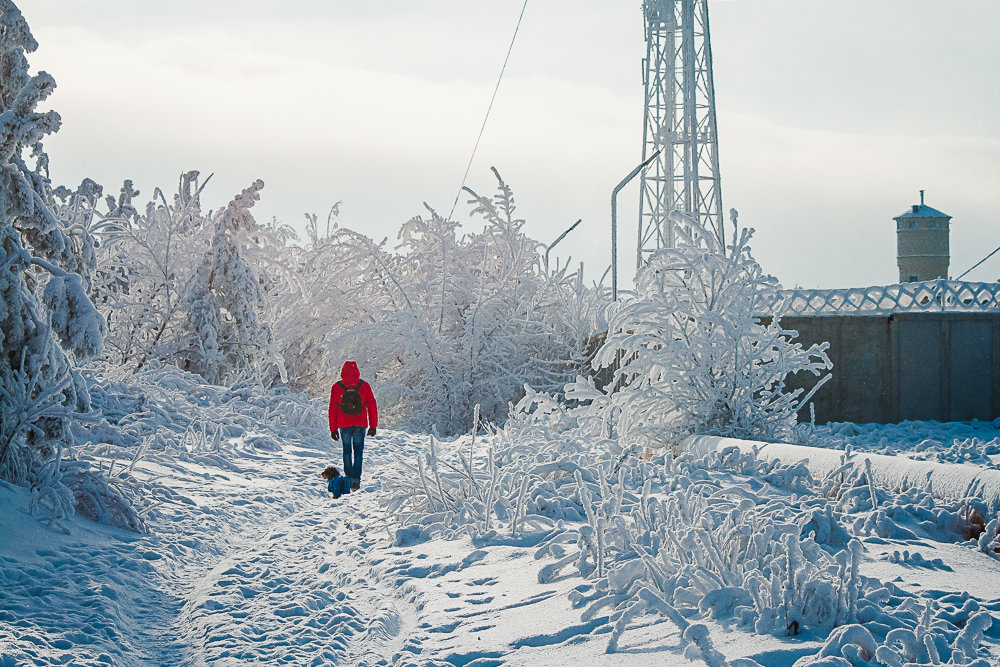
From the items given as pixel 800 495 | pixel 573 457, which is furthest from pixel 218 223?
pixel 800 495

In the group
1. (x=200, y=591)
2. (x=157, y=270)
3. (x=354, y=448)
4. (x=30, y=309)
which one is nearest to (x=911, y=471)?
(x=200, y=591)

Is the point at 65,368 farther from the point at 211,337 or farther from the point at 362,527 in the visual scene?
the point at 211,337

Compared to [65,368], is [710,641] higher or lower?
lower

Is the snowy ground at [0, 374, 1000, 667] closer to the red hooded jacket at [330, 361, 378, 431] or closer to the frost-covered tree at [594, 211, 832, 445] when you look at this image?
the red hooded jacket at [330, 361, 378, 431]

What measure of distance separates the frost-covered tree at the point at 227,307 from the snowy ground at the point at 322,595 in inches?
491

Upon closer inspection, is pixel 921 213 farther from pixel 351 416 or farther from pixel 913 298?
pixel 351 416

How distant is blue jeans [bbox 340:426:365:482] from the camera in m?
10.8

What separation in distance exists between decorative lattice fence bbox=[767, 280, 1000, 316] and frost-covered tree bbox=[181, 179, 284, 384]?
38.4 feet

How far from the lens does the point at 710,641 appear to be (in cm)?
400

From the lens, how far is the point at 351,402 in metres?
11.0

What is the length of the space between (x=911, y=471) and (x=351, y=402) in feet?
20.5

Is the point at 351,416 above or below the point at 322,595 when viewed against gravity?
above

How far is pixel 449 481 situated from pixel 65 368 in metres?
3.44

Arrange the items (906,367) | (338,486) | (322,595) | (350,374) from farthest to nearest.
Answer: (906,367) → (350,374) → (338,486) → (322,595)
